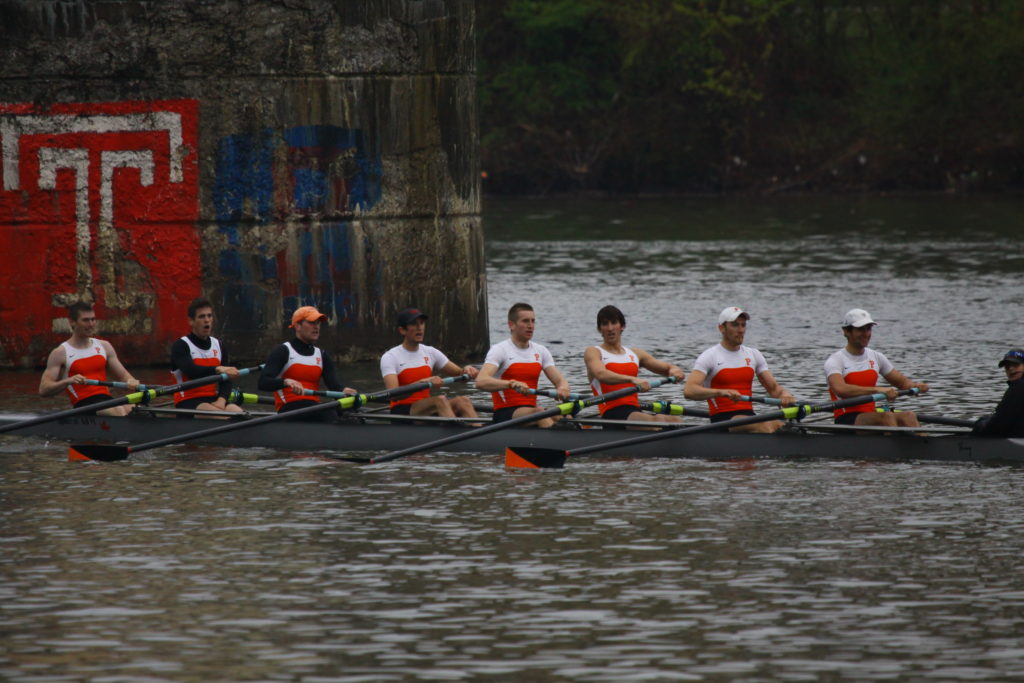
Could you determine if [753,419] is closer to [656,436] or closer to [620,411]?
[656,436]

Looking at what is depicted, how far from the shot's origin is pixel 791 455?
46.6ft

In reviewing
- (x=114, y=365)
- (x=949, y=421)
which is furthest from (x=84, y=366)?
(x=949, y=421)

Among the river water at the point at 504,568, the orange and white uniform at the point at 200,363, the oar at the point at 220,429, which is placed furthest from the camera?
the orange and white uniform at the point at 200,363

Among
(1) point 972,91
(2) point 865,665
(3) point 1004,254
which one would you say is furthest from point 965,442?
(1) point 972,91

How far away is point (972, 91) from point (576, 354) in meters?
44.2

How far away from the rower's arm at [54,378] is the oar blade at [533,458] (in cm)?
395

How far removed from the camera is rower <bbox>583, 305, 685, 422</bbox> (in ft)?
49.3

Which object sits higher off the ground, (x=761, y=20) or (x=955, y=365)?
(x=761, y=20)

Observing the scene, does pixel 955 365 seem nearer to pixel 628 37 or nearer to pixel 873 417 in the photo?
pixel 873 417

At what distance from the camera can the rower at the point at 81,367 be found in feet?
50.6

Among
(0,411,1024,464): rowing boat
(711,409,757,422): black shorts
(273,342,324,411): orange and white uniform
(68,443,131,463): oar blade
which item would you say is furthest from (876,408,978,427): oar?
(68,443,131,463): oar blade

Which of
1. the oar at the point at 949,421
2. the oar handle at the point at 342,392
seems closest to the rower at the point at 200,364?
the oar handle at the point at 342,392

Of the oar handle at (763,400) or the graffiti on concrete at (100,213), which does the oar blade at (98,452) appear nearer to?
the oar handle at (763,400)

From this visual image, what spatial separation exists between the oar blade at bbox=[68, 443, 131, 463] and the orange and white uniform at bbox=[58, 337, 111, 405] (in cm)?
121
